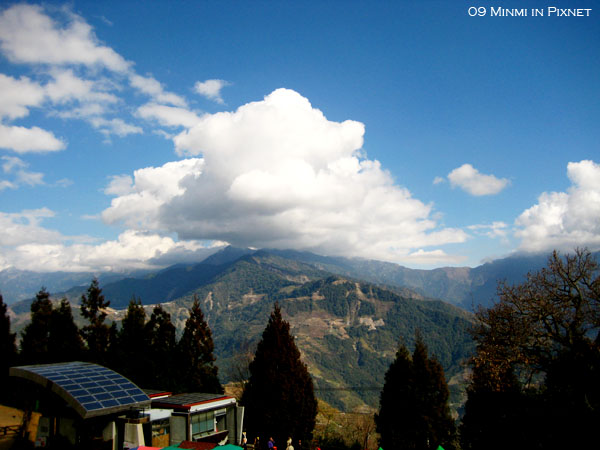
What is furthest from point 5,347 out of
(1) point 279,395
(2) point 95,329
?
(1) point 279,395

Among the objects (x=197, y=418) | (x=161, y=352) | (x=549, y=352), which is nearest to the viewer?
(x=549, y=352)

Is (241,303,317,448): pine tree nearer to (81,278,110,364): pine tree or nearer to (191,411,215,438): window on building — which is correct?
(191,411,215,438): window on building

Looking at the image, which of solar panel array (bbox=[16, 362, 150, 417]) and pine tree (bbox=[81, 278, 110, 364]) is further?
pine tree (bbox=[81, 278, 110, 364])

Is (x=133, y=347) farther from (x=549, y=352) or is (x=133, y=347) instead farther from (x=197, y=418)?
(x=549, y=352)

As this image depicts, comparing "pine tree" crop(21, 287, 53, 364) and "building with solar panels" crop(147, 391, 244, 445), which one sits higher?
"pine tree" crop(21, 287, 53, 364)

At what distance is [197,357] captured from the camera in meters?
49.2

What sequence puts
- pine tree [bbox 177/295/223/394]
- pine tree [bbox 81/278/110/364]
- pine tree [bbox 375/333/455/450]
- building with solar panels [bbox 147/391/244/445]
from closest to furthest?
1. building with solar panels [bbox 147/391/244/445]
2. pine tree [bbox 375/333/455/450]
3. pine tree [bbox 177/295/223/394]
4. pine tree [bbox 81/278/110/364]

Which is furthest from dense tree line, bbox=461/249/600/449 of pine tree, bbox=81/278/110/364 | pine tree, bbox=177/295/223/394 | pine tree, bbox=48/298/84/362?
pine tree, bbox=48/298/84/362

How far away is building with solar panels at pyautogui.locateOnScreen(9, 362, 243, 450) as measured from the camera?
2214 centimetres

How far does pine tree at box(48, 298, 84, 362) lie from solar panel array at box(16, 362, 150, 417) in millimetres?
27189

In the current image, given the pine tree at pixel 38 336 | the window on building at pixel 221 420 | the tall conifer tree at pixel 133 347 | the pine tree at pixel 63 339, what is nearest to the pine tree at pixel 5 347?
the pine tree at pixel 38 336

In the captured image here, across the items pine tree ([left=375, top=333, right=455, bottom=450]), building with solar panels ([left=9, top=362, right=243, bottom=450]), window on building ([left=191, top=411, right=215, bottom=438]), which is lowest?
pine tree ([left=375, top=333, right=455, bottom=450])

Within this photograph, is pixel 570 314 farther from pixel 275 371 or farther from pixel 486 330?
pixel 275 371

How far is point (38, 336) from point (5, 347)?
353 cm
